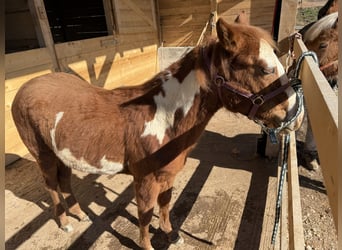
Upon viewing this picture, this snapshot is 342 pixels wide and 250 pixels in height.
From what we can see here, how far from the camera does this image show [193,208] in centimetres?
271

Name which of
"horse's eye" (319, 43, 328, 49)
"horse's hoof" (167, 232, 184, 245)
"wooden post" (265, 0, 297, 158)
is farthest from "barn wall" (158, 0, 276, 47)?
"horse's hoof" (167, 232, 184, 245)

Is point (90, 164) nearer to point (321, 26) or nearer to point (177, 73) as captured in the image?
point (177, 73)

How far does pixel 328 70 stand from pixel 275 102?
4.57 ft

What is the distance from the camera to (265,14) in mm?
6355

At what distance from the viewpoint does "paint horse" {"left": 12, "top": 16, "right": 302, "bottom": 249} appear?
60.2 inches

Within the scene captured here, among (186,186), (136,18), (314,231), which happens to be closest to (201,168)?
(186,186)

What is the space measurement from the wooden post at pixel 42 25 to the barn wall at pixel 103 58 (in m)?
0.04

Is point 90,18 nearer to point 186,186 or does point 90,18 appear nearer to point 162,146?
point 186,186

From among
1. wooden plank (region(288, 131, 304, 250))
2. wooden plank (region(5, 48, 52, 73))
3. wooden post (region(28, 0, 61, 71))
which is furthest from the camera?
wooden post (region(28, 0, 61, 71))

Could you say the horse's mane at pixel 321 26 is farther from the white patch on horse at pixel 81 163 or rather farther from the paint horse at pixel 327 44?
the white patch on horse at pixel 81 163

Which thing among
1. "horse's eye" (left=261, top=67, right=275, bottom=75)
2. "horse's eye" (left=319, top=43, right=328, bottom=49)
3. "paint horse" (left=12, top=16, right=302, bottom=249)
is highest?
"horse's eye" (left=261, top=67, right=275, bottom=75)

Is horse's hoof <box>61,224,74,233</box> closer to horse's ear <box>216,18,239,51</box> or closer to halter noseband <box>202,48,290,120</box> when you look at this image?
halter noseband <box>202,48,290,120</box>

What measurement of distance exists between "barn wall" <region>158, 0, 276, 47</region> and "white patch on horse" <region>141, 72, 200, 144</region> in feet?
A: 18.1

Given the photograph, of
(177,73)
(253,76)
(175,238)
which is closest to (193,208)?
(175,238)
